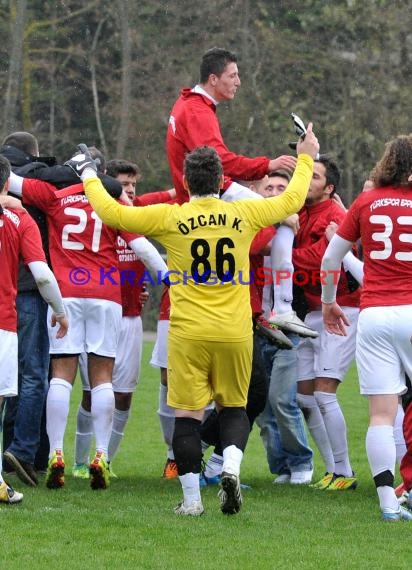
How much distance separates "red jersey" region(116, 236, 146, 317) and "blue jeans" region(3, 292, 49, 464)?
0.97 meters

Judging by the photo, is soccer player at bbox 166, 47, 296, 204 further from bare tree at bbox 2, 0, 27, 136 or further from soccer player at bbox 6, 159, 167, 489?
bare tree at bbox 2, 0, 27, 136

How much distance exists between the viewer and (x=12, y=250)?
7062mm

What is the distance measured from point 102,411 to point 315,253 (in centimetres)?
189

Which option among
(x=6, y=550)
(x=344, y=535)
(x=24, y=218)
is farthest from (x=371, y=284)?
(x=6, y=550)

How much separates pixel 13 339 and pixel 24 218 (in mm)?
733

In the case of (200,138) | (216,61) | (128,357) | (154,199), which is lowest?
(128,357)

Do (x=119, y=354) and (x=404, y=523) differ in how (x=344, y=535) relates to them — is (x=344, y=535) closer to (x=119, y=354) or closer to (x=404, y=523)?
(x=404, y=523)

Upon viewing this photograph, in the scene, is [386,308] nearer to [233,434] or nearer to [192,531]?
[233,434]

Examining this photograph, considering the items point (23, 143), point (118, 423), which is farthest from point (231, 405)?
point (23, 143)

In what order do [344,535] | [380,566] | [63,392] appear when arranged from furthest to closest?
[63,392]
[344,535]
[380,566]

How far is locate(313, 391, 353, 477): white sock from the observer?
332 inches

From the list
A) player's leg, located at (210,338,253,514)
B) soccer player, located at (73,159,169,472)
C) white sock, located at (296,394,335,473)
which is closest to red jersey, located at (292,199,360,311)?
white sock, located at (296,394,335,473)

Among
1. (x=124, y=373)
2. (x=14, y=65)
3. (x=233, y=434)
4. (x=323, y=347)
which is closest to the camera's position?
(x=233, y=434)

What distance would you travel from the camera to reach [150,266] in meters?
7.91
